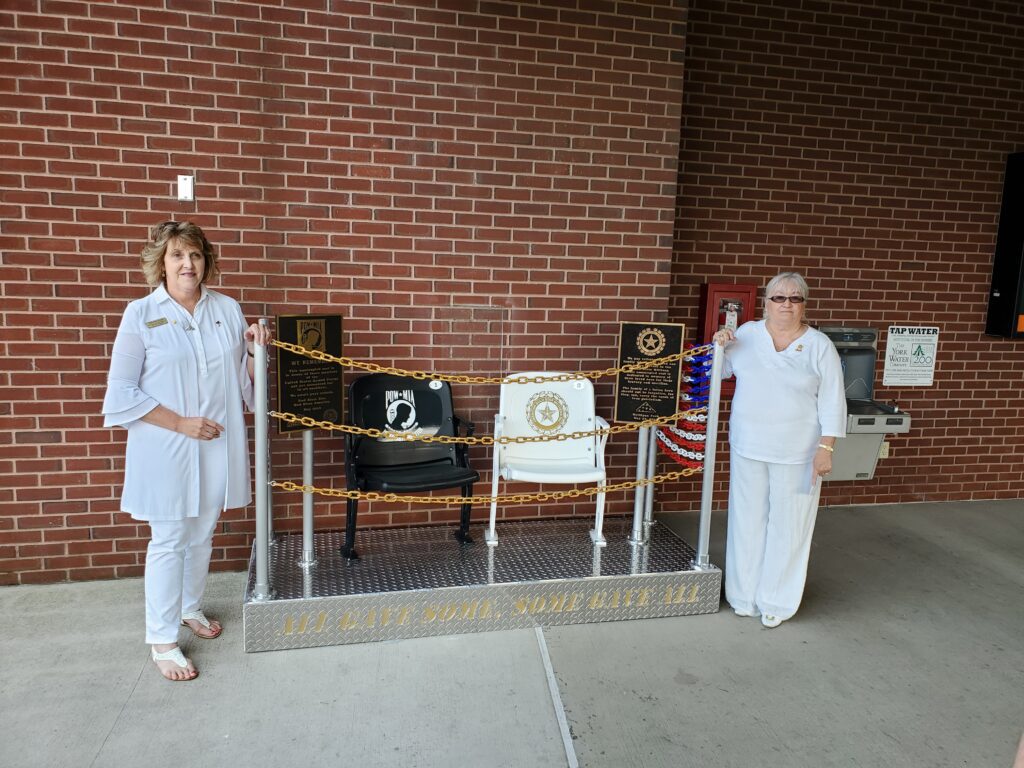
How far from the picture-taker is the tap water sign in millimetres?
5230

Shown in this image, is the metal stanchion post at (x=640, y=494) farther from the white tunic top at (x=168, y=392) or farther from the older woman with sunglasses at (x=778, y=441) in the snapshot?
the white tunic top at (x=168, y=392)

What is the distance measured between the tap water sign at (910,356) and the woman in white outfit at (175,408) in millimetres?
4276

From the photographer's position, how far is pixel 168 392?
2930mm

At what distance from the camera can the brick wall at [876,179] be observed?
15.7 ft

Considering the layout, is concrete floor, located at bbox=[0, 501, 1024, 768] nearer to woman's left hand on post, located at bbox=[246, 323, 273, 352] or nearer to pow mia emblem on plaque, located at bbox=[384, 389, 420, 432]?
pow mia emblem on plaque, located at bbox=[384, 389, 420, 432]

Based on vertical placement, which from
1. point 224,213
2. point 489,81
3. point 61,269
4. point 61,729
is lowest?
point 61,729

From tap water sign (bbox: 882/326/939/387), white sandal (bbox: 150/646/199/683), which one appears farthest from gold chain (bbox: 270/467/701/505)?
tap water sign (bbox: 882/326/939/387)

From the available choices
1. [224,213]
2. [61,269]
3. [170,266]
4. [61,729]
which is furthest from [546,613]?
[61,269]

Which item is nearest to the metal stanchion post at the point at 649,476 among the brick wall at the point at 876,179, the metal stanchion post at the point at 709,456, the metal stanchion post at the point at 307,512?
the metal stanchion post at the point at 709,456

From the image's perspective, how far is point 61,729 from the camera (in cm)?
263

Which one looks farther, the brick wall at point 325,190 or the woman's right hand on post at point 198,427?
the brick wall at point 325,190

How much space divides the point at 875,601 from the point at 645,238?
227 centimetres

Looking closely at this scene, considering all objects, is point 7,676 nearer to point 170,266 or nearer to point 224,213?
point 170,266

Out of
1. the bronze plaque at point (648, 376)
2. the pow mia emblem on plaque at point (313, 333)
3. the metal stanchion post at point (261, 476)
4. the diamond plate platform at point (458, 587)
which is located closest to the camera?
the metal stanchion post at point (261, 476)
